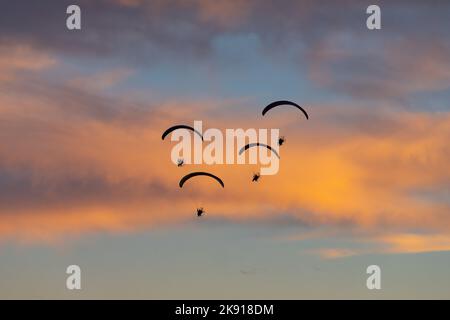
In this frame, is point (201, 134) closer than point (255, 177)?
Yes

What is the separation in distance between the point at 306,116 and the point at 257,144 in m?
6.11

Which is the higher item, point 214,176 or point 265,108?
point 265,108

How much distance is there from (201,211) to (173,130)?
9.14m

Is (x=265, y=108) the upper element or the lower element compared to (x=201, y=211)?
upper

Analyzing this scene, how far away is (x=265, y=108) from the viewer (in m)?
82.8

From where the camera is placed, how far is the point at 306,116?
76688mm
